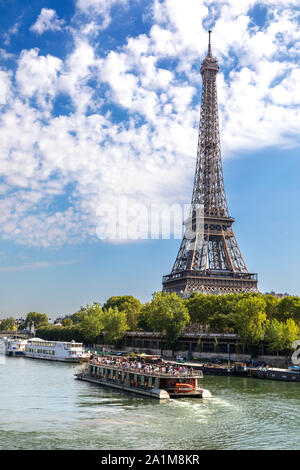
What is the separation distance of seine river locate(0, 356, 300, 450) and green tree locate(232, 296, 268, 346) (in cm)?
2591

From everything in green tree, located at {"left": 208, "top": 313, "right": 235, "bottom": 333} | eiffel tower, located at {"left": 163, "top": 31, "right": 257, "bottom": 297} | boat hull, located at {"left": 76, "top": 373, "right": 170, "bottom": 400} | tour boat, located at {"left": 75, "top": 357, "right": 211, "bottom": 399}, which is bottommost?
boat hull, located at {"left": 76, "top": 373, "right": 170, "bottom": 400}

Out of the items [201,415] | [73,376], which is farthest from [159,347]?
[201,415]

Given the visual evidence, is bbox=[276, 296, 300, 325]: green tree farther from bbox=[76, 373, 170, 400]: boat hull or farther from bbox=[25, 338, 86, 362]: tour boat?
bbox=[76, 373, 170, 400]: boat hull

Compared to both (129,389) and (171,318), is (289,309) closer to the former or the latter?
(171,318)

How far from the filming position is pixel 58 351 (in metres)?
94.9

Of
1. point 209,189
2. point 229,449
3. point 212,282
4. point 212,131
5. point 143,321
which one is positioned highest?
point 212,131

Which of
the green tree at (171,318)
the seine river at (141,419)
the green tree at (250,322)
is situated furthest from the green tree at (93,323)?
the seine river at (141,419)

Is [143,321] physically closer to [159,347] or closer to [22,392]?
[159,347]

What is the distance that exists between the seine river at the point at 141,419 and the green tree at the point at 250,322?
25913mm

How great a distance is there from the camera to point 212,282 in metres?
124

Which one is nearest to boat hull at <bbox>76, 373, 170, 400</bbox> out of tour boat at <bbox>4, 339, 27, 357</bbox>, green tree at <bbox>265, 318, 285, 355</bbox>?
green tree at <bbox>265, 318, 285, 355</bbox>

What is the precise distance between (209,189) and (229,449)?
376 feet

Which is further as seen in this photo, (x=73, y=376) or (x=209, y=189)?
→ (x=209, y=189)

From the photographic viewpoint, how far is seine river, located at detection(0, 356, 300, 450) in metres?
30.3
